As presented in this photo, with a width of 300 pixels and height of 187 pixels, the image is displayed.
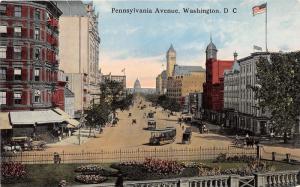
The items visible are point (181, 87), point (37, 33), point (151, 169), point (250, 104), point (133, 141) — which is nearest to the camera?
point (151, 169)

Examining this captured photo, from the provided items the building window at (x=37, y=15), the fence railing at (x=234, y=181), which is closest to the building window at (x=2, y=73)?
A: the building window at (x=37, y=15)

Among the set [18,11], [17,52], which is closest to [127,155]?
[17,52]

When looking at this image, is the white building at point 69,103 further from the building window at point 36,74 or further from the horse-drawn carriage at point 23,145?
the horse-drawn carriage at point 23,145

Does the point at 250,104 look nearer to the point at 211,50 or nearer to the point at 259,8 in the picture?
the point at 211,50

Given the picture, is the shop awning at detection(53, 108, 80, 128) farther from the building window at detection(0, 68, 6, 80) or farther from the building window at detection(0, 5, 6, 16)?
the building window at detection(0, 5, 6, 16)

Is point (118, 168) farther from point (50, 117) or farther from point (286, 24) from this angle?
point (286, 24)

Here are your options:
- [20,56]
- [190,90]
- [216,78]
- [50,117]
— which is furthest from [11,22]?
[190,90]

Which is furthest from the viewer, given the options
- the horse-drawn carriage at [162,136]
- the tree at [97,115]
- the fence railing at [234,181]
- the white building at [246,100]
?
the tree at [97,115]
